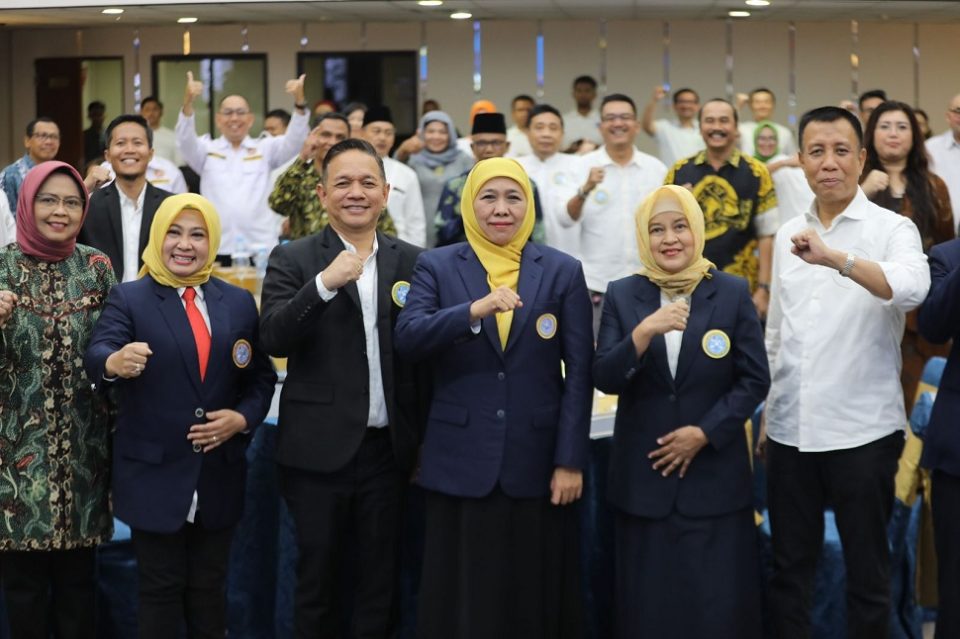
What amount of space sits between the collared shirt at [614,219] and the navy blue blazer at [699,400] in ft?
8.78

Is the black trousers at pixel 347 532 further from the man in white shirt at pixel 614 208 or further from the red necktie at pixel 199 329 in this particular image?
the man in white shirt at pixel 614 208

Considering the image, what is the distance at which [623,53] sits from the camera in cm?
1200

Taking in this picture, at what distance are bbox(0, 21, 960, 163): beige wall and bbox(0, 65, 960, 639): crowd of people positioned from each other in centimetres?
868

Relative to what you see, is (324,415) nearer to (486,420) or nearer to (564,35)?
(486,420)

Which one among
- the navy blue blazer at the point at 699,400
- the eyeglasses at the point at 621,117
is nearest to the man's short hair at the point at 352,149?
the navy blue blazer at the point at 699,400

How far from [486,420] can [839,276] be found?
101 cm

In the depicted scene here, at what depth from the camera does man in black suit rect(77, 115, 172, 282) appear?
13.9 feet

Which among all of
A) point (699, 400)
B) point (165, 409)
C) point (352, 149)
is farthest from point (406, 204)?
point (699, 400)

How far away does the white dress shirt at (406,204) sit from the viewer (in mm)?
5973

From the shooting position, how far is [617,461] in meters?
3.05

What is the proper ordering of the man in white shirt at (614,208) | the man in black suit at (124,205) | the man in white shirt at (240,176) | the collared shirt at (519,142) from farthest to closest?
the collared shirt at (519,142)
the man in white shirt at (240,176)
the man in white shirt at (614,208)
the man in black suit at (124,205)

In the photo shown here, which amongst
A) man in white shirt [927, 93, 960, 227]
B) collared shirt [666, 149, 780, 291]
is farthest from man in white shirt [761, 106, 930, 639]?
man in white shirt [927, 93, 960, 227]

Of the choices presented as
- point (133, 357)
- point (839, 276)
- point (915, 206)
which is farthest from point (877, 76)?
point (133, 357)

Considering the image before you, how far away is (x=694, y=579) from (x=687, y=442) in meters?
0.36
